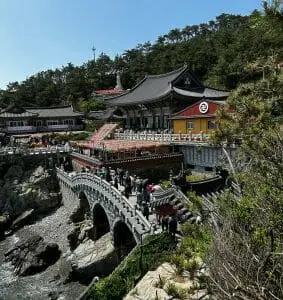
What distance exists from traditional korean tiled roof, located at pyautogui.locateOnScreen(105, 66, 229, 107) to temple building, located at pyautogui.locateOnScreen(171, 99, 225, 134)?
354 centimetres

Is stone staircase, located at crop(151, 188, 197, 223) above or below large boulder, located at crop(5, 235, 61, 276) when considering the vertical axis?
above

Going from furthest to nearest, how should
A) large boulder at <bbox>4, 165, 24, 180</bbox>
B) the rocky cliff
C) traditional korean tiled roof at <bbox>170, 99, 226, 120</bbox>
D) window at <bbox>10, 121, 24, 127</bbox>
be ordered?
window at <bbox>10, 121, 24, 127</bbox> < large boulder at <bbox>4, 165, 24, 180</bbox> < the rocky cliff < traditional korean tiled roof at <bbox>170, 99, 226, 120</bbox>

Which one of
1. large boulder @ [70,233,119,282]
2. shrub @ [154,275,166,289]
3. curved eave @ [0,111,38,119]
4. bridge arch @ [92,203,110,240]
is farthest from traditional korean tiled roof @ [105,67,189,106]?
shrub @ [154,275,166,289]

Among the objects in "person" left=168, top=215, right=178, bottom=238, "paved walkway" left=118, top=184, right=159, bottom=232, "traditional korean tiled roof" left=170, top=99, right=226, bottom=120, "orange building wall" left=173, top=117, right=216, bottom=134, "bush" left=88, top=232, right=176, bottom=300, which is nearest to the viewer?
"bush" left=88, top=232, right=176, bottom=300

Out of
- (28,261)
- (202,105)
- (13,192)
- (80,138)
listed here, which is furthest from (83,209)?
(80,138)

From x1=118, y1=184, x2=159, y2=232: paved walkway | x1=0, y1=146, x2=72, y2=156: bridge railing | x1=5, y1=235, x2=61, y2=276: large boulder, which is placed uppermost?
x1=0, y1=146, x2=72, y2=156: bridge railing

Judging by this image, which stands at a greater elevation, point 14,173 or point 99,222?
point 14,173

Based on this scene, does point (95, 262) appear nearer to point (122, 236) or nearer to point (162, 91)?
point (122, 236)

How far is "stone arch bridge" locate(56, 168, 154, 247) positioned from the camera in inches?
902

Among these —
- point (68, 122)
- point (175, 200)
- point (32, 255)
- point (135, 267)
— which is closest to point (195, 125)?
point (175, 200)

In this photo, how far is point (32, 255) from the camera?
29484mm

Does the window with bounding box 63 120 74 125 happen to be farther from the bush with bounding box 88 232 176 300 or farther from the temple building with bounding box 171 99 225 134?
the bush with bounding box 88 232 176 300

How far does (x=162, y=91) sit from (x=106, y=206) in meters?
22.1

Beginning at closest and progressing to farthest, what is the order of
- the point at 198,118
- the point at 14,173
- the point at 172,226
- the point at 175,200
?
the point at 172,226
the point at 175,200
the point at 198,118
the point at 14,173
